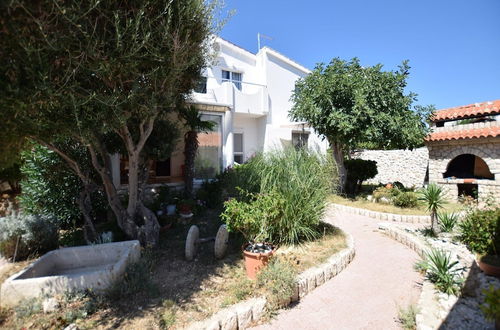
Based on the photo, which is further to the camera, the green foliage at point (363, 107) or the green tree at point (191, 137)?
the green foliage at point (363, 107)

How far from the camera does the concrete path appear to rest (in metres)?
3.56

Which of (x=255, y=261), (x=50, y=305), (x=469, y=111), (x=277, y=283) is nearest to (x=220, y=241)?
(x=255, y=261)

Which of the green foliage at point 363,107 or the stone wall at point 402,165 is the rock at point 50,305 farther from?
the stone wall at point 402,165

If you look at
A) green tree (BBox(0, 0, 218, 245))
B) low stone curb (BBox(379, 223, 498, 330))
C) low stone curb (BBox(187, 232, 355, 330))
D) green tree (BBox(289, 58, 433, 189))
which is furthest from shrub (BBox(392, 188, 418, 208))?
green tree (BBox(0, 0, 218, 245))

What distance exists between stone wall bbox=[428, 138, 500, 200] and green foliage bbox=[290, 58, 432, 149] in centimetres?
250

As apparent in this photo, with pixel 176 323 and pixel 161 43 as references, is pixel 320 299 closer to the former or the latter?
pixel 176 323

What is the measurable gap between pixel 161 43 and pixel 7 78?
6.95 feet

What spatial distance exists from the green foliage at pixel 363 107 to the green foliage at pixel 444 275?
671 cm

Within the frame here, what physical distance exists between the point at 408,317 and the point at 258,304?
219 centimetres

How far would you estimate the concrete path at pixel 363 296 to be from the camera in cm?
356

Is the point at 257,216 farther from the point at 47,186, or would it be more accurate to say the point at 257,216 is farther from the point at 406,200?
the point at 406,200

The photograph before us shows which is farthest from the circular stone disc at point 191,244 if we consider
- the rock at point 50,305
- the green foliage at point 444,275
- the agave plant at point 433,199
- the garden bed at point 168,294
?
the agave plant at point 433,199

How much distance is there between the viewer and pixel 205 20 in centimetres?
496

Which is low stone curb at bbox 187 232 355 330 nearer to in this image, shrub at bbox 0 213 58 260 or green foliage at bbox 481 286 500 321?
green foliage at bbox 481 286 500 321
